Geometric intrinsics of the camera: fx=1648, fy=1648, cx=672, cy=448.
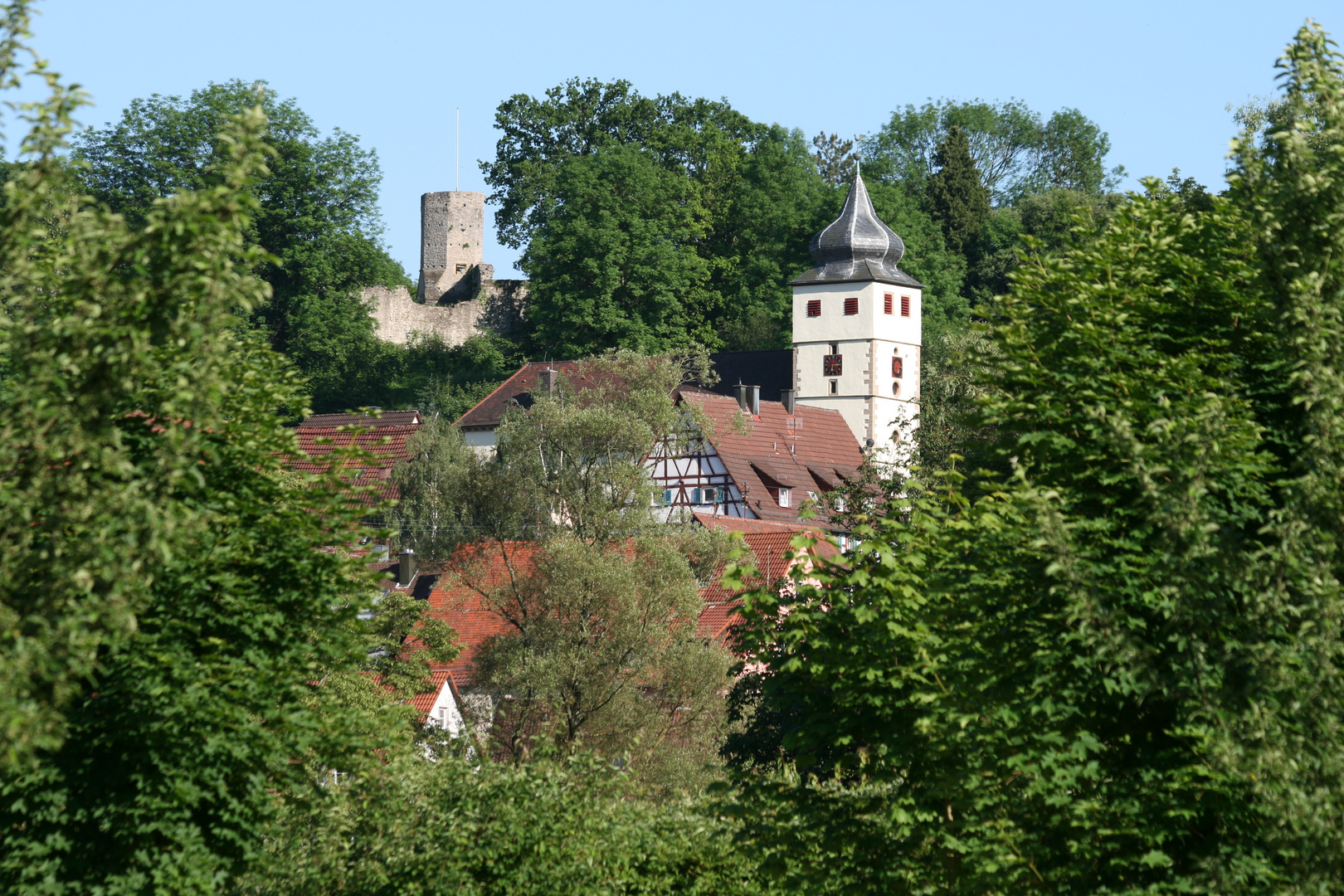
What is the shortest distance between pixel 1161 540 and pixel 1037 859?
5.95ft

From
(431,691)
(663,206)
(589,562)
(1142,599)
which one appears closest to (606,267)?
(663,206)

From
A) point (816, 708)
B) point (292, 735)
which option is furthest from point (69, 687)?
point (816, 708)

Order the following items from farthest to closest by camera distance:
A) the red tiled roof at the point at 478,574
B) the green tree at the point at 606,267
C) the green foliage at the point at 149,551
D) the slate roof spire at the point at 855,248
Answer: the slate roof spire at the point at 855,248 < the green tree at the point at 606,267 < the red tiled roof at the point at 478,574 < the green foliage at the point at 149,551

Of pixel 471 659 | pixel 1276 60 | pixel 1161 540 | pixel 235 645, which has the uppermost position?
pixel 1276 60

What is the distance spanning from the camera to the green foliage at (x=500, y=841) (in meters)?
12.8

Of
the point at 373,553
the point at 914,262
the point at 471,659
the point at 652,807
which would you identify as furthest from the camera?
the point at 914,262

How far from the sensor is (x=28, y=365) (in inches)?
226

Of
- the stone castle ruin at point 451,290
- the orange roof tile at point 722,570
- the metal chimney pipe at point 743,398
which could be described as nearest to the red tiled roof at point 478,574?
the orange roof tile at point 722,570

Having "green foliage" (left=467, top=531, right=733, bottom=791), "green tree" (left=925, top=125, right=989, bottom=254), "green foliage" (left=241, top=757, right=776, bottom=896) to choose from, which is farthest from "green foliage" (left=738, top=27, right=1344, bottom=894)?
"green tree" (left=925, top=125, right=989, bottom=254)

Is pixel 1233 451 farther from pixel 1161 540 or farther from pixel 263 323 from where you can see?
pixel 263 323

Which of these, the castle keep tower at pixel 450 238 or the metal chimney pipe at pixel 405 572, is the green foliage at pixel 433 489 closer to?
the metal chimney pipe at pixel 405 572

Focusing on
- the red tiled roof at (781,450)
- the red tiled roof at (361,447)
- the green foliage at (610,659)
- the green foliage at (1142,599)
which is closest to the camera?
the green foliage at (1142,599)

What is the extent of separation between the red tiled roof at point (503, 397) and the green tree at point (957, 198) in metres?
22.5

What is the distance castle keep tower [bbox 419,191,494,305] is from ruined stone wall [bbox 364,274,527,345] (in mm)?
3580
